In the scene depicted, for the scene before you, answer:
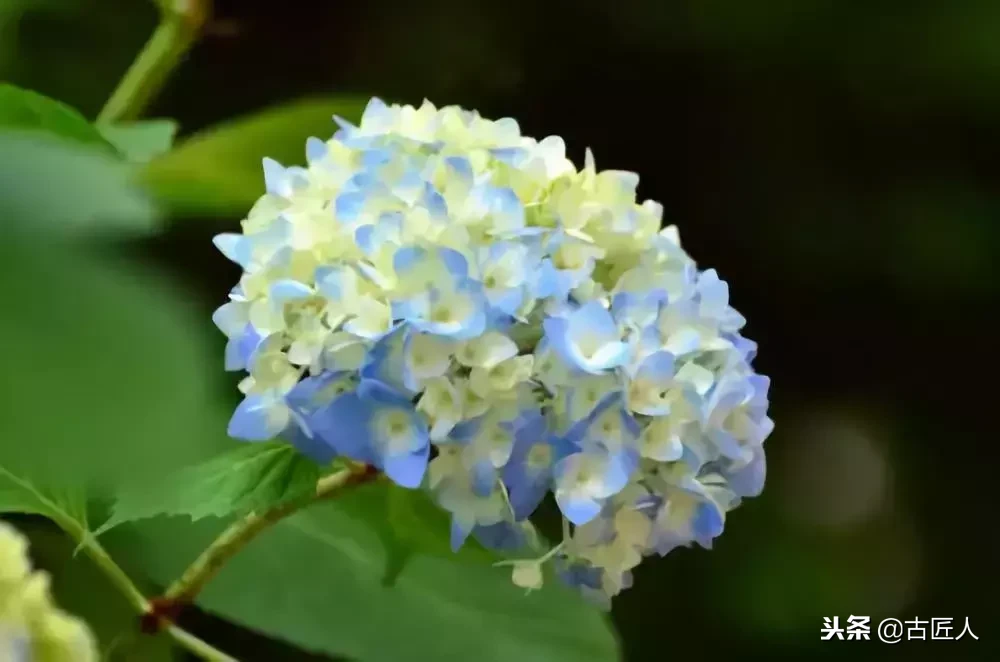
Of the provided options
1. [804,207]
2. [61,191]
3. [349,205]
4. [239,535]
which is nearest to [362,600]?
[239,535]

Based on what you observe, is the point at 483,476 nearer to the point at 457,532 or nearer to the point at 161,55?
the point at 457,532

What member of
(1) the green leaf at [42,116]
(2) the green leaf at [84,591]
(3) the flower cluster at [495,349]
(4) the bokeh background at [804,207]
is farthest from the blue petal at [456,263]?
(4) the bokeh background at [804,207]

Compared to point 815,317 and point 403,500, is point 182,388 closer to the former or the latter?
point 403,500

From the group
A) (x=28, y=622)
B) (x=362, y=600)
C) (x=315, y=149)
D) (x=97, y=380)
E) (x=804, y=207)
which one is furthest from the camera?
(x=804, y=207)

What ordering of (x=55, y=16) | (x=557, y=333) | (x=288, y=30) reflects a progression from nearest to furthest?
(x=557, y=333), (x=55, y=16), (x=288, y=30)

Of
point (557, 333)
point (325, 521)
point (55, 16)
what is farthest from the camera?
point (55, 16)

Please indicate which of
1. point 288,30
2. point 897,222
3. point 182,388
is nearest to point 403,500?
point 182,388

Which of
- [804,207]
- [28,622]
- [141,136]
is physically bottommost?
[28,622]
